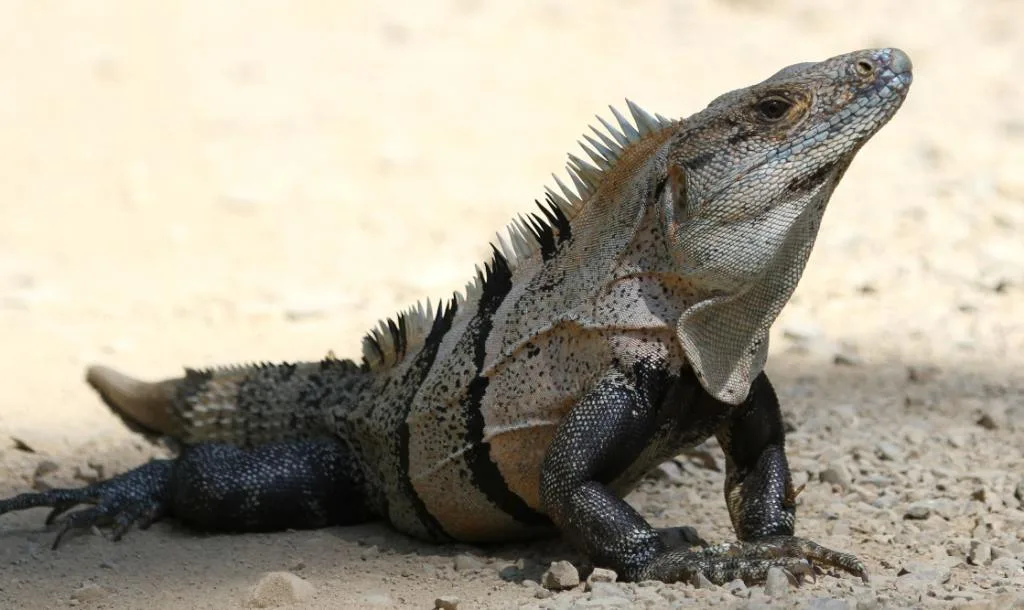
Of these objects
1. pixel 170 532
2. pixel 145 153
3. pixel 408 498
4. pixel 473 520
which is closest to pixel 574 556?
pixel 473 520

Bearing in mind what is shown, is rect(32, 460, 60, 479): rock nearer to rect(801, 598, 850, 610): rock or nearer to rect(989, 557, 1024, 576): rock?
rect(801, 598, 850, 610): rock

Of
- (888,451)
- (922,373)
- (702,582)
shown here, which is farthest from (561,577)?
(922,373)

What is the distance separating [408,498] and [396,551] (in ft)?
0.75

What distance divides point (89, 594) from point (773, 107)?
3138mm

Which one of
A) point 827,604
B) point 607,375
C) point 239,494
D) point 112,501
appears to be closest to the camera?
point 827,604

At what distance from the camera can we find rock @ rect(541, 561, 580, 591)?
4.72 m

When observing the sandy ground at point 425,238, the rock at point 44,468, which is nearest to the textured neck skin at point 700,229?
the sandy ground at point 425,238

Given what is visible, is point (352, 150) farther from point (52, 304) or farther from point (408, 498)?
point (408, 498)

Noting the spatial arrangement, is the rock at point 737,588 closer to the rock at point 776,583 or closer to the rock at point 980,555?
the rock at point 776,583

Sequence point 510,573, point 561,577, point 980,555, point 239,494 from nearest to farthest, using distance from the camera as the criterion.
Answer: point 561,577, point 980,555, point 510,573, point 239,494

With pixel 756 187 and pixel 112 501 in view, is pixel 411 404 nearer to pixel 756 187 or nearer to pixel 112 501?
pixel 112 501

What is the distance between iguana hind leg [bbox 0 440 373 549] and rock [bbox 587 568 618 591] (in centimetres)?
162

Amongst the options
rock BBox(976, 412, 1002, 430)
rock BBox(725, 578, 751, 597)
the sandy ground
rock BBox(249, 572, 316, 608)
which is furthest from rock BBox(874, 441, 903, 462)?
rock BBox(249, 572, 316, 608)

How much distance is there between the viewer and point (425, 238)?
1095 cm
